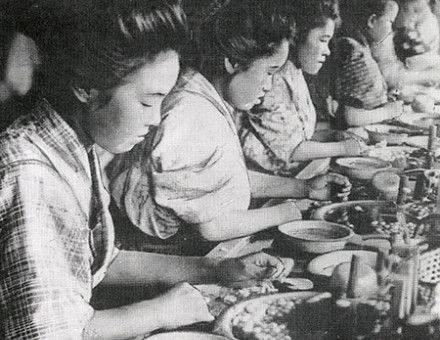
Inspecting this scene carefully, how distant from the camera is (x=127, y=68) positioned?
1.73 metres

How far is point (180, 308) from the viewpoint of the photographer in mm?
1787

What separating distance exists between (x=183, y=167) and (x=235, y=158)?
163 mm

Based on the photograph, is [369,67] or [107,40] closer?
[107,40]

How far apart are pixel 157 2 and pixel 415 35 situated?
769 mm

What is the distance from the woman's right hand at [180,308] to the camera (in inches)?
70.1

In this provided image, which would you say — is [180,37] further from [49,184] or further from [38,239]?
[38,239]

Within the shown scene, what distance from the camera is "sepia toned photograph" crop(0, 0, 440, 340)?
175cm

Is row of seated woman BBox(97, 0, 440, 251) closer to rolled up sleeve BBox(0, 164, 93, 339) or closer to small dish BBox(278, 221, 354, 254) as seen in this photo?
small dish BBox(278, 221, 354, 254)

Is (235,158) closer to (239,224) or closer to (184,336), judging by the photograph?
(239,224)

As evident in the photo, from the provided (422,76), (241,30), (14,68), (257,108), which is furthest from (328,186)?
(14,68)

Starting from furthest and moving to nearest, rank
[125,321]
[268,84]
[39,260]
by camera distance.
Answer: [268,84], [125,321], [39,260]

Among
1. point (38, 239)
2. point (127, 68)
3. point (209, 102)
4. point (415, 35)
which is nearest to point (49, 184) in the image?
point (38, 239)

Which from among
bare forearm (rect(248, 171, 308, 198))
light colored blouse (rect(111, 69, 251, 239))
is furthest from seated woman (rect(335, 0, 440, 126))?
light colored blouse (rect(111, 69, 251, 239))

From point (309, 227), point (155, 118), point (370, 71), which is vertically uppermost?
point (370, 71)
